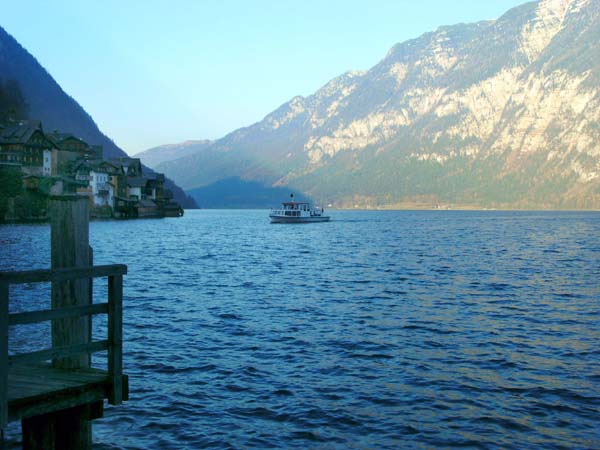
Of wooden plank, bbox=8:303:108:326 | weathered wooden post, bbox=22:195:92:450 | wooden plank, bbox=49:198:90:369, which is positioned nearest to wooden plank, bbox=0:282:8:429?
wooden plank, bbox=8:303:108:326

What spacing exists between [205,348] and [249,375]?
4.12 metres

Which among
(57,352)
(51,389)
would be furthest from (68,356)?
(51,389)

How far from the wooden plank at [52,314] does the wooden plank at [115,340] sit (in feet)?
0.61

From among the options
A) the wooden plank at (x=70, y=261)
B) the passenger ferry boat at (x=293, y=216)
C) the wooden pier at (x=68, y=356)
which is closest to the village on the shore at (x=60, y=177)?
the passenger ferry boat at (x=293, y=216)

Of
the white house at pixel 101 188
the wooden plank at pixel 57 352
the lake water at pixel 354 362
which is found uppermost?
the white house at pixel 101 188

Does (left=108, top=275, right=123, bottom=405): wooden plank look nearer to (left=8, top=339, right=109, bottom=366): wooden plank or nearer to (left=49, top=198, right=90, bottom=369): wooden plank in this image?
(left=8, top=339, right=109, bottom=366): wooden plank

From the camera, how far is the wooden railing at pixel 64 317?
908 cm

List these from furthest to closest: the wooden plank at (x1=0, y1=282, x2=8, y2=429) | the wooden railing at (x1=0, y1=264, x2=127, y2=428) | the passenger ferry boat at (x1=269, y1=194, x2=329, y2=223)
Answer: the passenger ferry boat at (x1=269, y1=194, x2=329, y2=223) < the wooden railing at (x1=0, y1=264, x2=127, y2=428) < the wooden plank at (x1=0, y1=282, x2=8, y2=429)

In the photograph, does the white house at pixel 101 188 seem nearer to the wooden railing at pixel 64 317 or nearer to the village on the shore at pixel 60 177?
the village on the shore at pixel 60 177

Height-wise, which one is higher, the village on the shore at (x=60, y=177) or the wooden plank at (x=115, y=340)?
the village on the shore at (x=60, y=177)

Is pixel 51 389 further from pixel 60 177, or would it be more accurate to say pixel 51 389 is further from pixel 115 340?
pixel 60 177

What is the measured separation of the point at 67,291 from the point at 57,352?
1.11 m

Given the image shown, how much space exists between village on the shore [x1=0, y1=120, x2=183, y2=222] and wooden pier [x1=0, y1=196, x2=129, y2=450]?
97127 millimetres

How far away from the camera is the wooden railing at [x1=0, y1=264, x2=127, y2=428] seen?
908 centimetres
